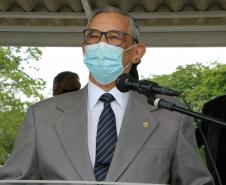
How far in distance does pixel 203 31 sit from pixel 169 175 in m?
4.24

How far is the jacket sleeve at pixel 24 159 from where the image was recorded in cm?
241

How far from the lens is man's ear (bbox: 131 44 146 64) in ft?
8.91

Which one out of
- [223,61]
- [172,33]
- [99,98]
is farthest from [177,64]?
[99,98]

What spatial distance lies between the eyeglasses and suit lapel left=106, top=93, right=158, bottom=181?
0.91ft

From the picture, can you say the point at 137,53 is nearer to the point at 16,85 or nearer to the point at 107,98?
the point at 107,98

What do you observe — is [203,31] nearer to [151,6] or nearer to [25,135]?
[151,6]

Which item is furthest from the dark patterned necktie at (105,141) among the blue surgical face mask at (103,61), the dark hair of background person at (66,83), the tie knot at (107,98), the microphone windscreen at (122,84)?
the dark hair of background person at (66,83)

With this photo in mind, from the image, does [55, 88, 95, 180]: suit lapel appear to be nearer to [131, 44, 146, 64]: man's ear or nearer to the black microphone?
[131, 44, 146, 64]: man's ear

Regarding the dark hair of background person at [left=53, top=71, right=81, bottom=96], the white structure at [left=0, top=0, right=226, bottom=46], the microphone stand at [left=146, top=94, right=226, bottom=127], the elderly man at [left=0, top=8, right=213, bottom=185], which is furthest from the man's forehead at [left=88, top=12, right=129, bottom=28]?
the white structure at [left=0, top=0, right=226, bottom=46]

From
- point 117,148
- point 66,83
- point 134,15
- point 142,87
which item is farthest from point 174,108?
point 134,15

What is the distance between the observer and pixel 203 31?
6.57 meters

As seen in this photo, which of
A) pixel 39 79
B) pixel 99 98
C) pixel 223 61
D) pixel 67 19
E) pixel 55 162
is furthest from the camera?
pixel 223 61

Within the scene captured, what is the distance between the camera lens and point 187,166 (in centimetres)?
251

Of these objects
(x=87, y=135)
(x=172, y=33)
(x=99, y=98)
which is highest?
(x=172, y=33)
